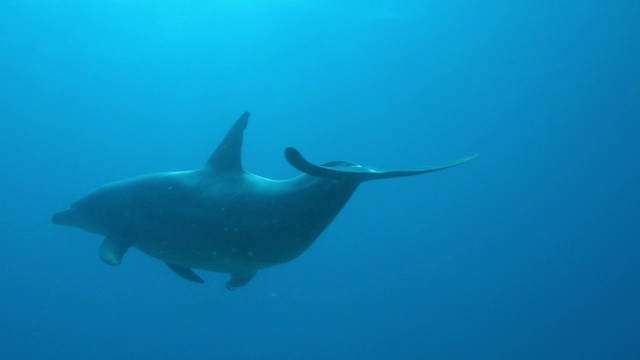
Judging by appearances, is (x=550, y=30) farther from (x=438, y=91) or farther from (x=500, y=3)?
(x=438, y=91)

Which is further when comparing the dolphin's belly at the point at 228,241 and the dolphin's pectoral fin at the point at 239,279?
the dolphin's pectoral fin at the point at 239,279

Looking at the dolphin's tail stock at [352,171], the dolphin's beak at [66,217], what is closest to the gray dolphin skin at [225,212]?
the dolphin's tail stock at [352,171]

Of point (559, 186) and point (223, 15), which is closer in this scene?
point (223, 15)

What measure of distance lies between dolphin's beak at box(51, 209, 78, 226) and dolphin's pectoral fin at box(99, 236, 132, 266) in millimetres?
722

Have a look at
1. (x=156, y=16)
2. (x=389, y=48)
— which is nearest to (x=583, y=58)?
(x=389, y=48)

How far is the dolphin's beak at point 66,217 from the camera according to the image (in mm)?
8367

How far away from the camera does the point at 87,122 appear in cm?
5731

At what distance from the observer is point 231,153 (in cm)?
745

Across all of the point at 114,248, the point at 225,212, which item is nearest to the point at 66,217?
the point at 114,248

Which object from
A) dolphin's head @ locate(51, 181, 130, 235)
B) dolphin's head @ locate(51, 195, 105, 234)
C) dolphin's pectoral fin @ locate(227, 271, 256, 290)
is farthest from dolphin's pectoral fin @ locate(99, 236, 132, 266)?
dolphin's pectoral fin @ locate(227, 271, 256, 290)

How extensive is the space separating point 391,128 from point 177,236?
50.0 meters

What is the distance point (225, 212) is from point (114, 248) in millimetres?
1854

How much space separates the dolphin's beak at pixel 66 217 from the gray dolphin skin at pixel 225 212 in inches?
7.1

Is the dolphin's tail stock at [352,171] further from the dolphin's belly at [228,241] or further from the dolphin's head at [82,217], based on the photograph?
the dolphin's head at [82,217]
